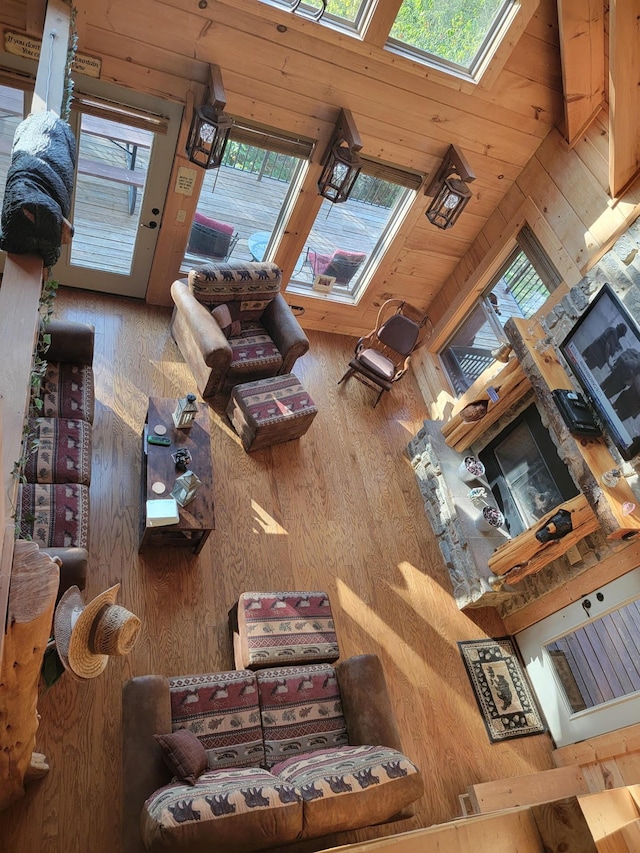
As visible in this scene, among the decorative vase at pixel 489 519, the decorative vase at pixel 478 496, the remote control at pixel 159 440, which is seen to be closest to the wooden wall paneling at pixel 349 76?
the remote control at pixel 159 440

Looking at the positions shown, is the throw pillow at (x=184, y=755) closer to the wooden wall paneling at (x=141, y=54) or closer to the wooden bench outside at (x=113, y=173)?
the wooden bench outside at (x=113, y=173)

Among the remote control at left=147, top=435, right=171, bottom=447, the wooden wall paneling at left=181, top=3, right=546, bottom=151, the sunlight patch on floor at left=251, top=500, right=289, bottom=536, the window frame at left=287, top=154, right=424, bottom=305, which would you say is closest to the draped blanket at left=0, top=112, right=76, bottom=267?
the remote control at left=147, top=435, right=171, bottom=447

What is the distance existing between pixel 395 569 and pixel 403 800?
2.08m

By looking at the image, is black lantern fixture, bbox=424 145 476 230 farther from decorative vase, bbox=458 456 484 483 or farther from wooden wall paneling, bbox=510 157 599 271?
decorative vase, bbox=458 456 484 483

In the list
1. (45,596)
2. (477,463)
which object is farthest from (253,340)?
(45,596)

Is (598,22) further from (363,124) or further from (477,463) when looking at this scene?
(477,463)

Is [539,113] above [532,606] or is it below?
above

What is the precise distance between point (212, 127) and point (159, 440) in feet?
7.29

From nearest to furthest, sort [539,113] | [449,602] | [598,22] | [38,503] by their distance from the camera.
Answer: [38,503], [598,22], [449,602], [539,113]

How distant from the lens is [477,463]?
16.1 ft

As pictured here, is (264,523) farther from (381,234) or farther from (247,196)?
(381,234)

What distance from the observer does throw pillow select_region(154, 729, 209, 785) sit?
259cm

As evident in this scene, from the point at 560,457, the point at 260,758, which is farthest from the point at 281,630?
the point at 560,457

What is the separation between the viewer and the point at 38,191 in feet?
8.20
